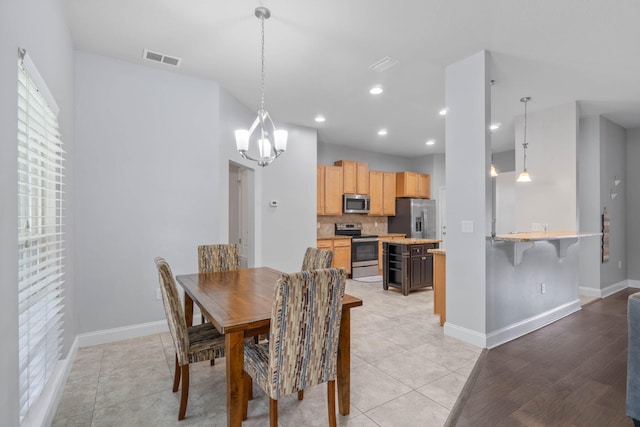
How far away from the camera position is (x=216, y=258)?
3152 mm

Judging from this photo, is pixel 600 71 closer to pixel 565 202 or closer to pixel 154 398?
pixel 565 202

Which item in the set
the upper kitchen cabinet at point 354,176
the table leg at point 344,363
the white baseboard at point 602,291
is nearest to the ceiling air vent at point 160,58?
the table leg at point 344,363

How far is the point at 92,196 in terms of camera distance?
3.09m

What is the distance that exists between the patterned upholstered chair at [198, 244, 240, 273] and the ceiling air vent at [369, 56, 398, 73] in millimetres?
2339

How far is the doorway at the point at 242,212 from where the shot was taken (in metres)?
4.95

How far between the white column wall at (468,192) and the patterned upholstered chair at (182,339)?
2.34 meters

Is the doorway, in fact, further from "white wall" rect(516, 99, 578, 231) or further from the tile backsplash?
"white wall" rect(516, 99, 578, 231)

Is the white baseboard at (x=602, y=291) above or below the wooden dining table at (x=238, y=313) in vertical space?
below

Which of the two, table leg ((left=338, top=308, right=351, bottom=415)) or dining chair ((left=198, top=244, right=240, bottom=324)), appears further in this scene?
dining chair ((left=198, top=244, right=240, bottom=324))

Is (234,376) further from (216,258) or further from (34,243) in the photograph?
(216,258)

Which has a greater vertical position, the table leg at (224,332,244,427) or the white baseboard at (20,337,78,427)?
the table leg at (224,332,244,427)

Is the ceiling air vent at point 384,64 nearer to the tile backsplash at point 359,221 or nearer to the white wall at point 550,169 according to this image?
the white wall at point 550,169

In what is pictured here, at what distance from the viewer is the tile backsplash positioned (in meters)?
6.79

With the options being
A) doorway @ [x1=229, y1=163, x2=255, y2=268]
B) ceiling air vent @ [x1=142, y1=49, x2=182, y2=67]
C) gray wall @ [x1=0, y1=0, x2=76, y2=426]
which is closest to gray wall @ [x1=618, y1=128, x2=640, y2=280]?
doorway @ [x1=229, y1=163, x2=255, y2=268]
